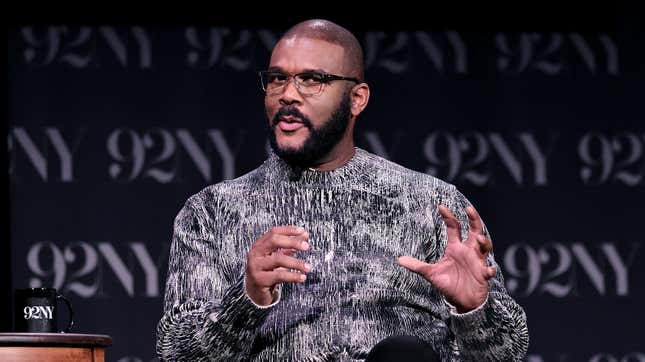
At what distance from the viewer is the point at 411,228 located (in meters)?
2.79

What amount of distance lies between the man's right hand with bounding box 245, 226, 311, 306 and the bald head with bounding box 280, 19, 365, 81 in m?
0.60

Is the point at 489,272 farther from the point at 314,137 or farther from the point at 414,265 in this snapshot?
the point at 314,137

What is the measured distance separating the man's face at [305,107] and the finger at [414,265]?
482mm

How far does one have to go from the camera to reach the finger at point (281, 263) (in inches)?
89.4

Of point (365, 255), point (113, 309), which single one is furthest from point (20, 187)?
point (365, 255)

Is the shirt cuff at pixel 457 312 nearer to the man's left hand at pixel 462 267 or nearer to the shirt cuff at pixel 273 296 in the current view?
the man's left hand at pixel 462 267

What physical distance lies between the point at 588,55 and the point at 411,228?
202cm

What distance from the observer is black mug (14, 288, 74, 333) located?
3033 mm

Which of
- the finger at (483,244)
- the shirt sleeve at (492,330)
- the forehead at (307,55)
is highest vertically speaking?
the forehead at (307,55)

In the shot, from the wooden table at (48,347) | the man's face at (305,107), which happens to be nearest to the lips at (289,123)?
the man's face at (305,107)

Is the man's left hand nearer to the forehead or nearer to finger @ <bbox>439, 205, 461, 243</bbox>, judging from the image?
finger @ <bbox>439, 205, 461, 243</bbox>

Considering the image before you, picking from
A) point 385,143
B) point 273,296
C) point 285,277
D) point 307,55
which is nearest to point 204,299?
point 273,296

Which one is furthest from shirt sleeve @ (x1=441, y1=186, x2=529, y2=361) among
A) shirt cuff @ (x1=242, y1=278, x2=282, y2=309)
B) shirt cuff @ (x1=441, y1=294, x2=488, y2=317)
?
shirt cuff @ (x1=242, y1=278, x2=282, y2=309)

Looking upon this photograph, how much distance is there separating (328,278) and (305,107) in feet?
1.26
